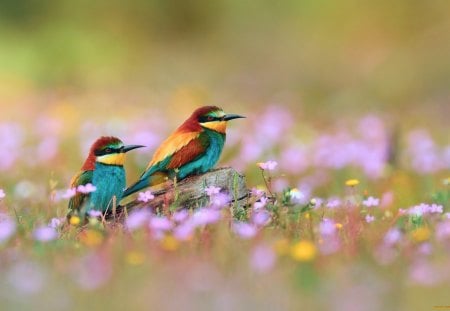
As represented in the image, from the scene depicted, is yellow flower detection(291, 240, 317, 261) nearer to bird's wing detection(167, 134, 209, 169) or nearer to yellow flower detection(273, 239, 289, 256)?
yellow flower detection(273, 239, 289, 256)

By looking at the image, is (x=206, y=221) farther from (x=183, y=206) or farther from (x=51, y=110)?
(x=51, y=110)

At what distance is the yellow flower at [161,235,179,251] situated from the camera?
3.53 meters

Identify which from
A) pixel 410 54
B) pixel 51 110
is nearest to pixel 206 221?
pixel 51 110

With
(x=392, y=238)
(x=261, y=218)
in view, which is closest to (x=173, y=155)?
(x=261, y=218)

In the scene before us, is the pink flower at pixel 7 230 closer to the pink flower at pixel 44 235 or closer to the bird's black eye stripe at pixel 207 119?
the pink flower at pixel 44 235

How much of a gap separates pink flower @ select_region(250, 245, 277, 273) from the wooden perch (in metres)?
1.14

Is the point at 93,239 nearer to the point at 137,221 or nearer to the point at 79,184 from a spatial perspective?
the point at 137,221

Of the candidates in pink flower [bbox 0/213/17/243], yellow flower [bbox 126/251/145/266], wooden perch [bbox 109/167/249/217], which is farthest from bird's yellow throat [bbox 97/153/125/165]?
yellow flower [bbox 126/251/145/266]

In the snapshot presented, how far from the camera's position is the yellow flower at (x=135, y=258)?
10.9 feet

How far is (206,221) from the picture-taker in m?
3.79

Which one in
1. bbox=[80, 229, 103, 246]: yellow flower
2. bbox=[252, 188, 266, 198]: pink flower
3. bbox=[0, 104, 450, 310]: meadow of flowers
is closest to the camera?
bbox=[0, 104, 450, 310]: meadow of flowers

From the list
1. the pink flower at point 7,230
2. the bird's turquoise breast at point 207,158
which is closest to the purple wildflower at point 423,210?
the bird's turquoise breast at point 207,158

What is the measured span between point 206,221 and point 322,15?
13.1 meters

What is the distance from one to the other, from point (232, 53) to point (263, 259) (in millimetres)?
13889
